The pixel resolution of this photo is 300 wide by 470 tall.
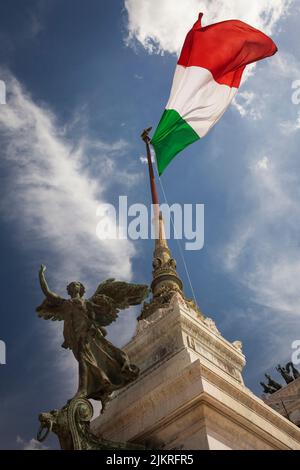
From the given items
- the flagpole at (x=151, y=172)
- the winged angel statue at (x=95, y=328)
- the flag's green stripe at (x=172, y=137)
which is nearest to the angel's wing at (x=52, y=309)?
the winged angel statue at (x=95, y=328)

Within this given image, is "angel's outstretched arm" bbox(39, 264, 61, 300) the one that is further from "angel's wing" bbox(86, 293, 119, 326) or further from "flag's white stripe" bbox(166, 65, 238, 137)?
"flag's white stripe" bbox(166, 65, 238, 137)

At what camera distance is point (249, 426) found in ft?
31.7

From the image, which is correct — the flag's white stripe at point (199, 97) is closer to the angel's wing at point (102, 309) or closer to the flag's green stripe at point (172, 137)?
the flag's green stripe at point (172, 137)

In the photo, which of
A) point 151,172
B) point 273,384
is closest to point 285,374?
point 273,384

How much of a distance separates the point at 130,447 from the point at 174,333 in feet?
11.3

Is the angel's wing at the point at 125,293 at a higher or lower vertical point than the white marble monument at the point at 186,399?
higher

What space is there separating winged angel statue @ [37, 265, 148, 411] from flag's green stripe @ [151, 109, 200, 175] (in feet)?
26.4

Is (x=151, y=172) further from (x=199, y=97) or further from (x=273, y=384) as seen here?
(x=273, y=384)

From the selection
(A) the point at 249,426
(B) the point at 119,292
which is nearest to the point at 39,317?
(B) the point at 119,292

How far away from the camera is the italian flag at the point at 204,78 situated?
1762cm

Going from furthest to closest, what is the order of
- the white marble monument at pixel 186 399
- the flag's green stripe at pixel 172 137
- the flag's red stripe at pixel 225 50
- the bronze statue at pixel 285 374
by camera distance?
the bronze statue at pixel 285 374 < the flag's red stripe at pixel 225 50 < the flag's green stripe at pixel 172 137 < the white marble monument at pixel 186 399

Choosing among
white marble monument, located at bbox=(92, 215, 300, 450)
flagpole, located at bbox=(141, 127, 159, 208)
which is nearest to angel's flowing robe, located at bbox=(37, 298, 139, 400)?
white marble monument, located at bbox=(92, 215, 300, 450)

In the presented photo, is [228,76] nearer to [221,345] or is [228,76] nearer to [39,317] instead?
[221,345]

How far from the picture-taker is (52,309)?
1065cm
